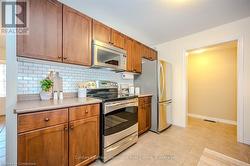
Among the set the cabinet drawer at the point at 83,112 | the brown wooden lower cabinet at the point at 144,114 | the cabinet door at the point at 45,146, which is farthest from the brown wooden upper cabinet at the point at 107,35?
the cabinet door at the point at 45,146

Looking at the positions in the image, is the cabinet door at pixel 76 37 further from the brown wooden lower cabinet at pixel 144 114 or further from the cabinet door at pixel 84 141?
the brown wooden lower cabinet at pixel 144 114

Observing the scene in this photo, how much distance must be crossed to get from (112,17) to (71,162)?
252 cm

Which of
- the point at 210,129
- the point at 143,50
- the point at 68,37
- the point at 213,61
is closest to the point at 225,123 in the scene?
the point at 210,129

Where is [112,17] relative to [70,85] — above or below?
above

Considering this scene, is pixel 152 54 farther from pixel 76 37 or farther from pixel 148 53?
pixel 76 37

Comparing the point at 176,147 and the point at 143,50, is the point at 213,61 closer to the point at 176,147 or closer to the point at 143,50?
the point at 143,50

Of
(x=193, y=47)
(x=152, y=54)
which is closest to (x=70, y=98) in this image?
(x=152, y=54)

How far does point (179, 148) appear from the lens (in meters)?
2.22

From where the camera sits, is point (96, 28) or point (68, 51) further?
point (96, 28)

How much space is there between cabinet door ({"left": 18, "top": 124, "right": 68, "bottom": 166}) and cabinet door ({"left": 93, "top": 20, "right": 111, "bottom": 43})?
5.00 feet

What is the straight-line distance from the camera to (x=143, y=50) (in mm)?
3281

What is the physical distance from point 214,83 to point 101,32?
401cm

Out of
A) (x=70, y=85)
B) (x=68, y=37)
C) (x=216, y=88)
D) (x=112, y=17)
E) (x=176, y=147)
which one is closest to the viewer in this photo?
(x=68, y=37)

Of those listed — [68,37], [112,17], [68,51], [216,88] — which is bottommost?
[216,88]
